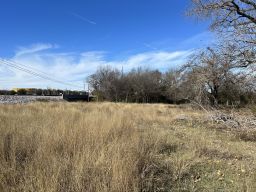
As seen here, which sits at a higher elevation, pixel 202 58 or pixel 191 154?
pixel 202 58

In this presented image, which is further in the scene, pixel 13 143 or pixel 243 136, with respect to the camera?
pixel 243 136

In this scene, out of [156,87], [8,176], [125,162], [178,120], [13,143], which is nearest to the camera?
[8,176]

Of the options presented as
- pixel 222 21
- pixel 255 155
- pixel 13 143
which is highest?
pixel 222 21

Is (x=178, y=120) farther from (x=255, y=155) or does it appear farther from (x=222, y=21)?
(x=255, y=155)

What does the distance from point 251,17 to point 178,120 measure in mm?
6344

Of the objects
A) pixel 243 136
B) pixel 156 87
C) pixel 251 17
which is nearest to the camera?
pixel 243 136

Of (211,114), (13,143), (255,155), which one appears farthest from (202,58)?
(13,143)

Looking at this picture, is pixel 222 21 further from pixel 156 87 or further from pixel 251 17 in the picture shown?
pixel 156 87

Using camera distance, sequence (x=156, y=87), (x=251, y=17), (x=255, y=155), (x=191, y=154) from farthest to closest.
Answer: (x=156, y=87), (x=251, y=17), (x=255, y=155), (x=191, y=154)

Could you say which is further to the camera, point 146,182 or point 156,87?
point 156,87

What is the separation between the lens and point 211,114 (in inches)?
591

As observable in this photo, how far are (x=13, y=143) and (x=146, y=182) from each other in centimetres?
260

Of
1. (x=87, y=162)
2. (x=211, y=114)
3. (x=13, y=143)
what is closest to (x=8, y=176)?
(x=87, y=162)

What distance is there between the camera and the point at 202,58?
15836 millimetres
